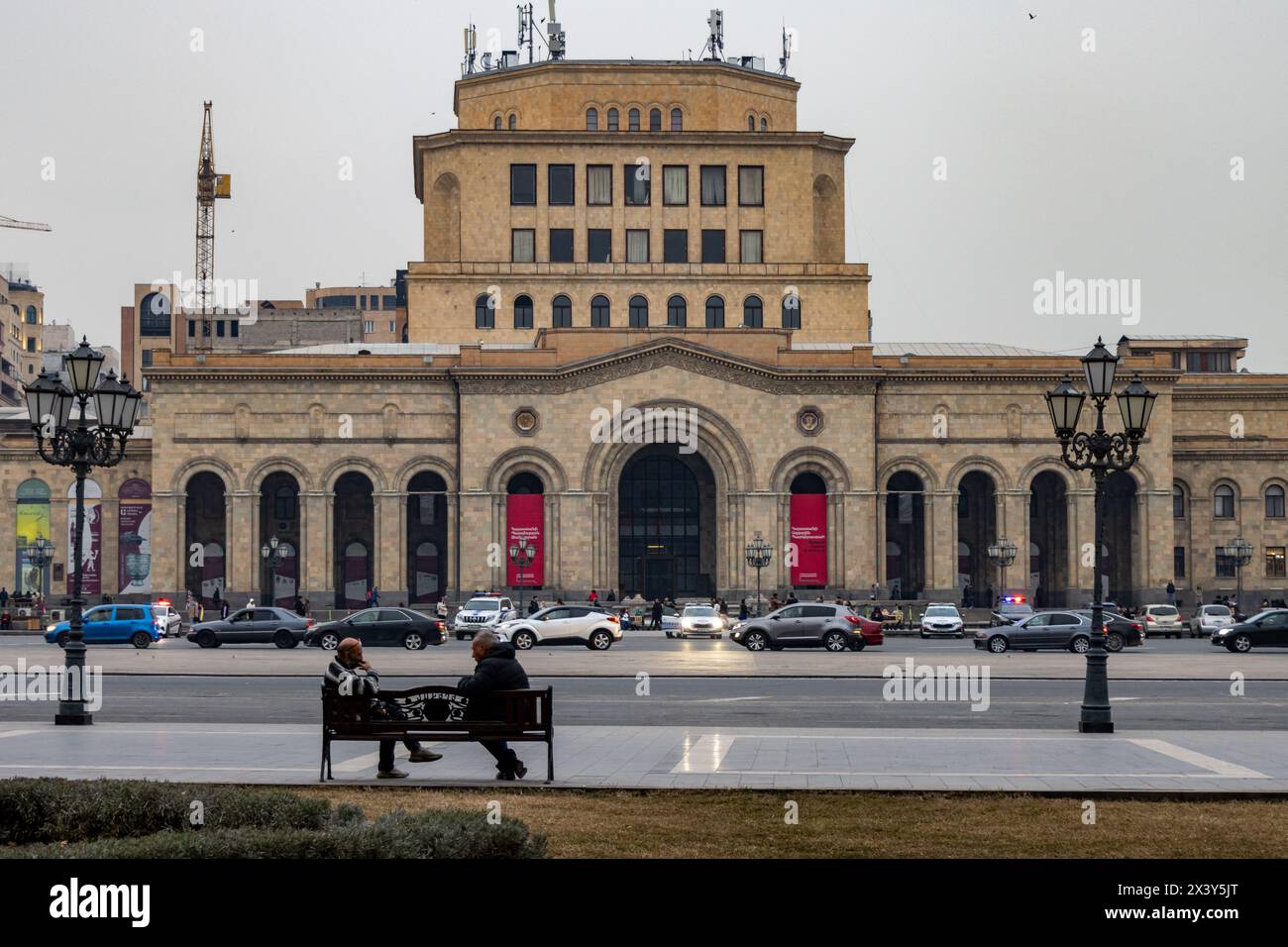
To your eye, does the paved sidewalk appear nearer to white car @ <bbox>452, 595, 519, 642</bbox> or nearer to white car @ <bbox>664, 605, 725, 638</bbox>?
white car @ <bbox>452, 595, 519, 642</bbox>

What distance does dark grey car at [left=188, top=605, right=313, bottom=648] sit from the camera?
4872 cm

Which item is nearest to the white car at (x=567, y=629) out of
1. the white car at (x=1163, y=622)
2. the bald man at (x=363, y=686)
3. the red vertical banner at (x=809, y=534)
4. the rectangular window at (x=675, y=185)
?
the white car at (x=1163, y=622)

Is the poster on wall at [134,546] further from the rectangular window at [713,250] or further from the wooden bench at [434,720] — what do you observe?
the wooden bench at [434,720]

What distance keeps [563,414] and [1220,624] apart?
29.1 m

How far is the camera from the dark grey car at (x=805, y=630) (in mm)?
45406

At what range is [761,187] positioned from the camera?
3152 inches

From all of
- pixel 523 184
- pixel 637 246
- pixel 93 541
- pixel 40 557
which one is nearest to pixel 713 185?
pixel 637 246

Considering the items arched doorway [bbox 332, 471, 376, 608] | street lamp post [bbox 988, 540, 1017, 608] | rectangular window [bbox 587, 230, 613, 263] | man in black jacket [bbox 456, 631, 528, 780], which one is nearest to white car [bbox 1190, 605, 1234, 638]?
street lamp post [bbox 988, 540, 1017, 608]

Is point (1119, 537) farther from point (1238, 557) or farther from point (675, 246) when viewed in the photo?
point (675, 246)

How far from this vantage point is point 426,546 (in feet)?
250

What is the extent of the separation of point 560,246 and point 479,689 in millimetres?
64339

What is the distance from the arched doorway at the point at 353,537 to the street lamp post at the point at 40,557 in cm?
1293

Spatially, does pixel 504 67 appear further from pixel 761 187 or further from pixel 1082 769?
pixel 1082 769

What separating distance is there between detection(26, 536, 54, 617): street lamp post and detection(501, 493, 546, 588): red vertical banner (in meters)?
20.6
